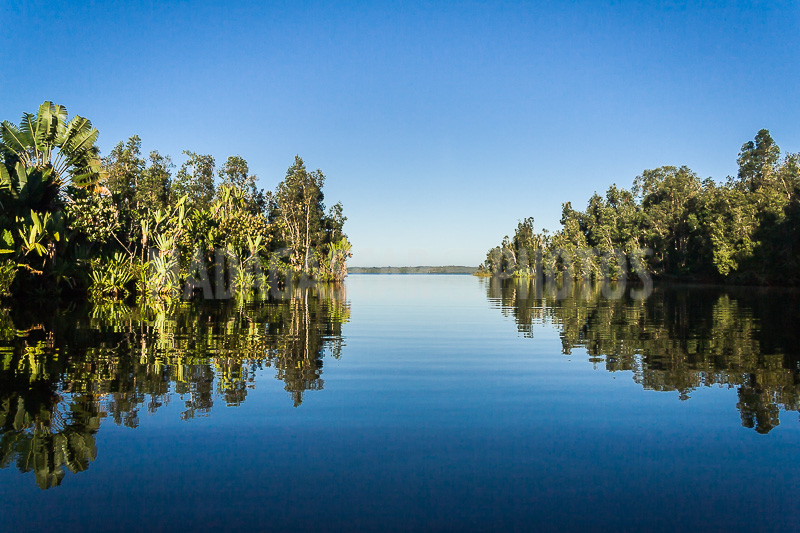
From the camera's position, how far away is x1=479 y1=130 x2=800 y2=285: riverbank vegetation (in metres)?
56.0

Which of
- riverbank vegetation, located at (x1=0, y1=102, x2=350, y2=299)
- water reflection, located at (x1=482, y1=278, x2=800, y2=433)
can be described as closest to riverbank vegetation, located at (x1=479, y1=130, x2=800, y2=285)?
water reflection, located at (x1=482, y1=278, x2=800, y2=433)

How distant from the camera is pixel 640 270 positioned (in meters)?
81.1

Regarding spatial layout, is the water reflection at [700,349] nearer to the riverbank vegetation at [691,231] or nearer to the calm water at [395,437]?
the calm water at [395,437]

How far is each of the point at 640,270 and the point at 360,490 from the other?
279 ft

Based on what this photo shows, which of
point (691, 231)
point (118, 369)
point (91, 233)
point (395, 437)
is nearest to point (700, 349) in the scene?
point (395, 437)

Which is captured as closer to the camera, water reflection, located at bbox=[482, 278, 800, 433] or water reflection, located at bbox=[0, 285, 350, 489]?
water reflection, located at bbox=[0, 285, 350, 489]

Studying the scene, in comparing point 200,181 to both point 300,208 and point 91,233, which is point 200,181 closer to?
point 300,208

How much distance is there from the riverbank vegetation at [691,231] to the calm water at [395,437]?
5327cm

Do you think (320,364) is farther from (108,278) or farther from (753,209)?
(753,209)

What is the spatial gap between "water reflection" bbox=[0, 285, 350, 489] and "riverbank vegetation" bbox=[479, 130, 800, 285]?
182 ft

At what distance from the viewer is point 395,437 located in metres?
5.89

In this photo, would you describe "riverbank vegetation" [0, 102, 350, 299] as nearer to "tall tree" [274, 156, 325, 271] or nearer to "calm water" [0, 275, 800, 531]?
"calm water" [0, 275, 800, 531]

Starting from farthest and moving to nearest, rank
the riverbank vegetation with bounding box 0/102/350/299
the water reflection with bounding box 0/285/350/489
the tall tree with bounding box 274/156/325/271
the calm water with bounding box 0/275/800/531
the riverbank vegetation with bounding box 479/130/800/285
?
1. the tall tree with bounding box 274/156/325/271
2. the riverbank vegetation with bounding box 479/130/800/285
3. the riverbank vegetation with bounding box 0/102/350/299
4. the water reflection with bounding box 0/285/350/489
5. the calm water with bounding box 0/275/800/531

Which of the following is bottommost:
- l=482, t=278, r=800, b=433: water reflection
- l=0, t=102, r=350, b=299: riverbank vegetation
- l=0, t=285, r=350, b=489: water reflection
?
l=482, t=278, r=800, b=433: water reflection
